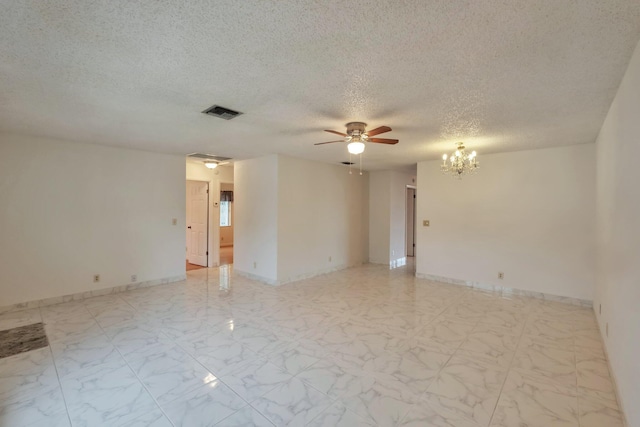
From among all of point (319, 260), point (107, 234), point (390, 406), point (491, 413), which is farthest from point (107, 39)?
point (319, 260)

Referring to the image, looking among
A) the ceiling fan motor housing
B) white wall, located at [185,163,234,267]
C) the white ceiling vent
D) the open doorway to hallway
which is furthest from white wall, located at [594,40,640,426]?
the open doorway to hallway

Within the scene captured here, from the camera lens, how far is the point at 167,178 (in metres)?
5.38

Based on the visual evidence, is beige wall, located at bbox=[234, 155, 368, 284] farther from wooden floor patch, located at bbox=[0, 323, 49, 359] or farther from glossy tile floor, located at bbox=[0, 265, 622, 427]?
wooden floor patch, located at bbox=[0, 323, 49, 359]

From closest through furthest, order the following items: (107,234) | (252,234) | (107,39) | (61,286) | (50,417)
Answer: (107,39) < (50,417) < (61,286) < (107,234) < (252,234)

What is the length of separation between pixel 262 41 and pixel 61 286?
4.79 meters

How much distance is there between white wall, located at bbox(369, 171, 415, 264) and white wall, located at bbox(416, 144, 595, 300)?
1380 millimetres

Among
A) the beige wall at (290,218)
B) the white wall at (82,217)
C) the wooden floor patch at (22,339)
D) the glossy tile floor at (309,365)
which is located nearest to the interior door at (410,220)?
the beige wall at (290,218)

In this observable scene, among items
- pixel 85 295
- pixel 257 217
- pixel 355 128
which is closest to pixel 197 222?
pixel 257 217

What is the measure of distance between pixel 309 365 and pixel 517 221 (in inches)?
164

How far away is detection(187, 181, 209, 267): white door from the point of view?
7.05 m

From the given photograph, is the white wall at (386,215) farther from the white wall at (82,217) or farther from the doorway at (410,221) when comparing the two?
the white wall at (82,217)

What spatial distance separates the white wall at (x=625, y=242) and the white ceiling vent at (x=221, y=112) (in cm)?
304

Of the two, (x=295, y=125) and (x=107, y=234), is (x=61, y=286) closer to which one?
(x=107, y=234)

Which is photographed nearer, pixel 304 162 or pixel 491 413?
pixel 491 413
